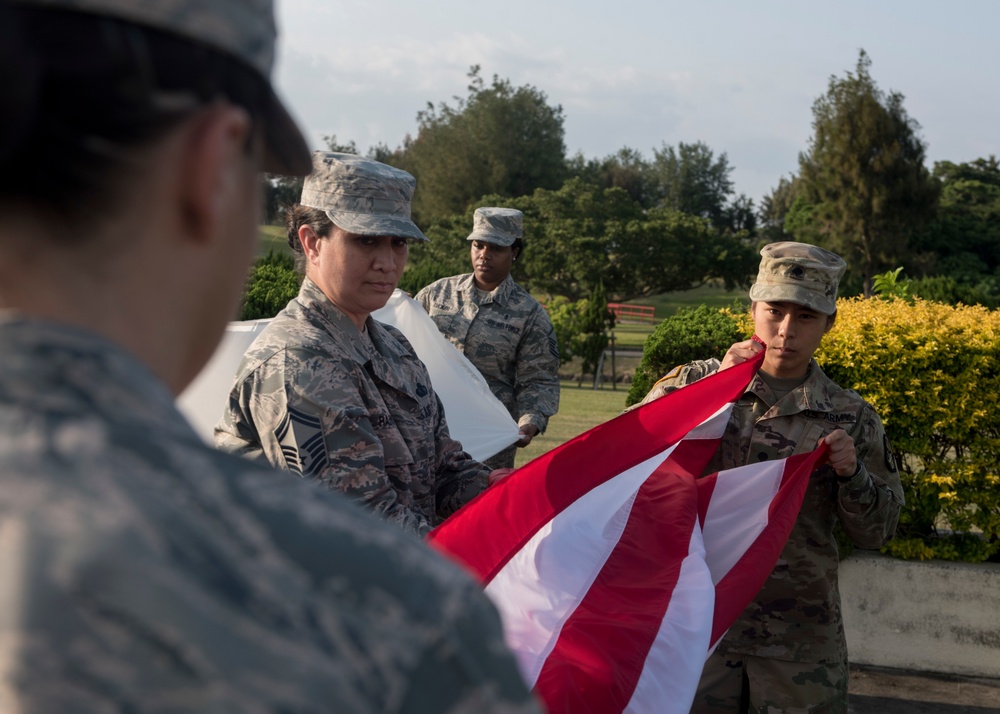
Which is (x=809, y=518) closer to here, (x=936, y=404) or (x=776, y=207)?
(x=936, y=404)

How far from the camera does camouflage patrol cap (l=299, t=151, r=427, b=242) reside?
340 cm

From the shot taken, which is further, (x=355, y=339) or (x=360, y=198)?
(x=360, y=198)

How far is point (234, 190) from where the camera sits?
37.6 inches

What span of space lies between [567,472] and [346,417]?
1.08 meters

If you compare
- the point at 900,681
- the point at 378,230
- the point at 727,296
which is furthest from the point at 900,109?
the point at 378,230

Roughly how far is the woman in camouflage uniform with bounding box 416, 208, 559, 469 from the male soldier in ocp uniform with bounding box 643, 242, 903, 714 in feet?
10.3

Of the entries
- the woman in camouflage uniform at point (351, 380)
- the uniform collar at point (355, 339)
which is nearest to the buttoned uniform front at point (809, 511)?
the woman in camouflage uniform at point (351, 380)

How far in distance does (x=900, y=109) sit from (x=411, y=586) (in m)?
44.6

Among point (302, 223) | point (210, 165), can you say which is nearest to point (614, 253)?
point (302, 223)

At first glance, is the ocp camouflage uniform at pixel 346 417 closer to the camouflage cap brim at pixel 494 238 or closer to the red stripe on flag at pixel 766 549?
the red stripe on flag at pixel 766 549

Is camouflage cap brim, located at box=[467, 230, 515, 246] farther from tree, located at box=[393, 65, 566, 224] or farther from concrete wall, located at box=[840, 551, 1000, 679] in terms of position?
tree, located at box=[393, 65, 566, 224]

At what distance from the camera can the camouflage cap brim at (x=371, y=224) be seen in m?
3.37

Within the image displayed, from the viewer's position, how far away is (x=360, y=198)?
3438mm

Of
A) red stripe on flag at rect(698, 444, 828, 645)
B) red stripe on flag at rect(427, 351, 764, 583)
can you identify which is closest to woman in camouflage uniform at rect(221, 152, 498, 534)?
red stripe on flag at rect(427, 351, 764, 583)
